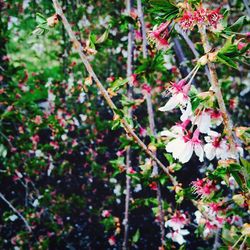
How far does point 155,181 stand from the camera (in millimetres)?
1428

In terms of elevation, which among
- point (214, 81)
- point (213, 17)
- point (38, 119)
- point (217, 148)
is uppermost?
point (213, 17)

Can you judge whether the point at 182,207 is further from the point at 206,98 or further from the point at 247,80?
the point at 206,98

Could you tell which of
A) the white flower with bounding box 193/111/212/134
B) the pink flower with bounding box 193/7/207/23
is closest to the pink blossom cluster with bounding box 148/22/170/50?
the pink flower with bounding box 193/7/207/23

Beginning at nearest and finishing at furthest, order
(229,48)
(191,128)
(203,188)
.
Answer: (229,48) → (191,128) → (203,188)

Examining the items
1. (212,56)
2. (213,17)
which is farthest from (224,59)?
(213,17)

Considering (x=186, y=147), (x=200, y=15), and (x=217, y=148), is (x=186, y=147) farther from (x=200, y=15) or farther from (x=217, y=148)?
(x=200, y=15)

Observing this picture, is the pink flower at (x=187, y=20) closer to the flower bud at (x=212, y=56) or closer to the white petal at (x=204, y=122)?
the flower bud at (x=212, y=56)

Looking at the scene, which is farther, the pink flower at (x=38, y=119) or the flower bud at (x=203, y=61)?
the pink flower at (x=38, y=119)

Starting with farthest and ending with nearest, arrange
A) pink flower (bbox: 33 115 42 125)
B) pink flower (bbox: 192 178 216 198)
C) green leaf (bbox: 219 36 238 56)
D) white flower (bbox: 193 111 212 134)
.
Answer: pink flower (bbox: 33 115 42 125)
pink flower (bbox: 192 178 216 198)
white flower (bbox: 193 111 212 134)
green leaf (bbox: 219 36 238 56)

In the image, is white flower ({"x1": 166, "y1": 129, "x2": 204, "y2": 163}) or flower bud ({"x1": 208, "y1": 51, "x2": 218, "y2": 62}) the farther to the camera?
white flower ({"x1": 166, "y1": 129, "x2": 204, "y2": 163})

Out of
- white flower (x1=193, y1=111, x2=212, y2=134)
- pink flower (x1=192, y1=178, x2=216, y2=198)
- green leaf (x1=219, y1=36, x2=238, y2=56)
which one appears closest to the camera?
green leaf (x1=219, y1=36, x2=238, y2=56)

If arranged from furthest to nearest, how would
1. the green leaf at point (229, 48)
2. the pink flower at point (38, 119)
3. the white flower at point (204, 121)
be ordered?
the pink flower at point (38, 119) < the white flower at point (204, 121) < the green leaf at point (229, 48)

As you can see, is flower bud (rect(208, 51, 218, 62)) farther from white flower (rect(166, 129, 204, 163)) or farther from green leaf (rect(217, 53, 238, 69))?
white flower (rect(166, 129, 204, 163))

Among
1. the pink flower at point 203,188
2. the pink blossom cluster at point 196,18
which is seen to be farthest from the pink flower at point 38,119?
the pink blossom cluster at point 196,18
